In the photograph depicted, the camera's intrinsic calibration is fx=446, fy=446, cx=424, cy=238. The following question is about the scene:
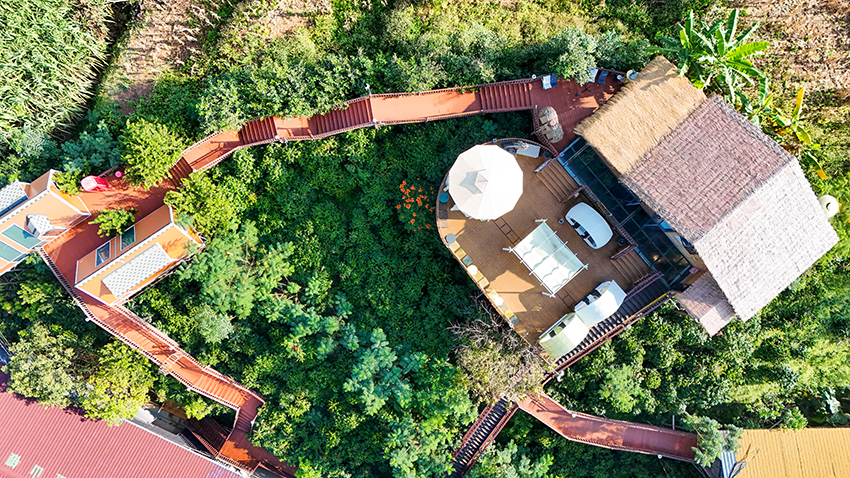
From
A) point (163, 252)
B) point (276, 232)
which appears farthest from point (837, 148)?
point (163, 252)

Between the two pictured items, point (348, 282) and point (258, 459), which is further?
point (258, 459)

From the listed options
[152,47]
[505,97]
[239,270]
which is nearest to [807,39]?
[505,97]

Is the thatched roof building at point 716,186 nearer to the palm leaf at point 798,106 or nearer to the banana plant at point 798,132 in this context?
the banana plant at point 798,132

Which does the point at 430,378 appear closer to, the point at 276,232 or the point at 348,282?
the point at 348,282

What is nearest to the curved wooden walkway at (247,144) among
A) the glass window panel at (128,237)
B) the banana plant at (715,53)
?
the glass window panel at (128,237)

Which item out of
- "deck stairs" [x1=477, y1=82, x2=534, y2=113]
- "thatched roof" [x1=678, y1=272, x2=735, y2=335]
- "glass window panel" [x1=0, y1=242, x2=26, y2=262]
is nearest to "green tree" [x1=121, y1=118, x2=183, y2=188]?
"glass window panel" [x1=0, y1=242, x2=26, y2=262]

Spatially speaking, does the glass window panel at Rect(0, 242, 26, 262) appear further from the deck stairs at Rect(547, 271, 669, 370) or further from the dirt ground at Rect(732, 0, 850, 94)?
the dirt ground at Rect(732, 0, 850, 94)
